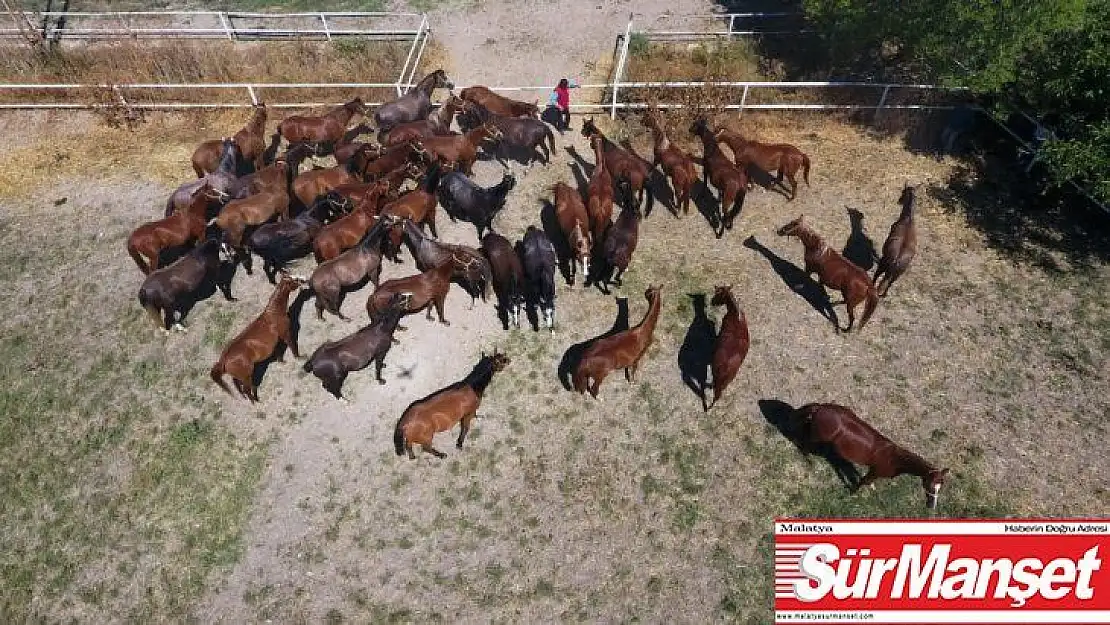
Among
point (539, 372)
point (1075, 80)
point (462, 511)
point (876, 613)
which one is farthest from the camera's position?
point (1075, 80)

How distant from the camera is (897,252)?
37.6ft

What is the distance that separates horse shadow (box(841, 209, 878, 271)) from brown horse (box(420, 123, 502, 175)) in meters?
8.50

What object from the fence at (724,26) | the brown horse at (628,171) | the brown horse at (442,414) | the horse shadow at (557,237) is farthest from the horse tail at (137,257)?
the fence at (724,26)

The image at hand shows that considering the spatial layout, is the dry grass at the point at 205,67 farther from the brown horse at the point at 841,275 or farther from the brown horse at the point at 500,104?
the brown horse at the point at 841,275

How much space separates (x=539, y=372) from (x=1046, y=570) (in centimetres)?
786

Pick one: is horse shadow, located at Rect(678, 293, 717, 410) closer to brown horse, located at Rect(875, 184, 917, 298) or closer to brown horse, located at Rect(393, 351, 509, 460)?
brown horse, located at Rect(393, 351, 509, 460)

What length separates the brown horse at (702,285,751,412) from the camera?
389 inches

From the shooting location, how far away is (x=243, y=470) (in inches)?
381

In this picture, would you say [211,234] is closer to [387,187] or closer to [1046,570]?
[387,187]

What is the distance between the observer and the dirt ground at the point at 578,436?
334 inches

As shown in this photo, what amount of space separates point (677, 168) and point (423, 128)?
250 inches

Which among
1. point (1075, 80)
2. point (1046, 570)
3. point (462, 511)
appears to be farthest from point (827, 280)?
point (462, 511)

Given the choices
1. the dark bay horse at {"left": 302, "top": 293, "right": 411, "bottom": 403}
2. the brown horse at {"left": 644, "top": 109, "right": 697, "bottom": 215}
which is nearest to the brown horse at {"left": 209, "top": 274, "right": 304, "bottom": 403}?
the dark bay horse at {"left": 302, "top": 293, "right": 411, "bottom": 403}

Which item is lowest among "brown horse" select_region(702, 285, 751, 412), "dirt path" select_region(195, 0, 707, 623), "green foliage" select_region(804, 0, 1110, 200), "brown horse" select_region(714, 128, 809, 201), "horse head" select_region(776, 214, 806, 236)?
"dirt path" select_region(195, 0, 707, 623)
